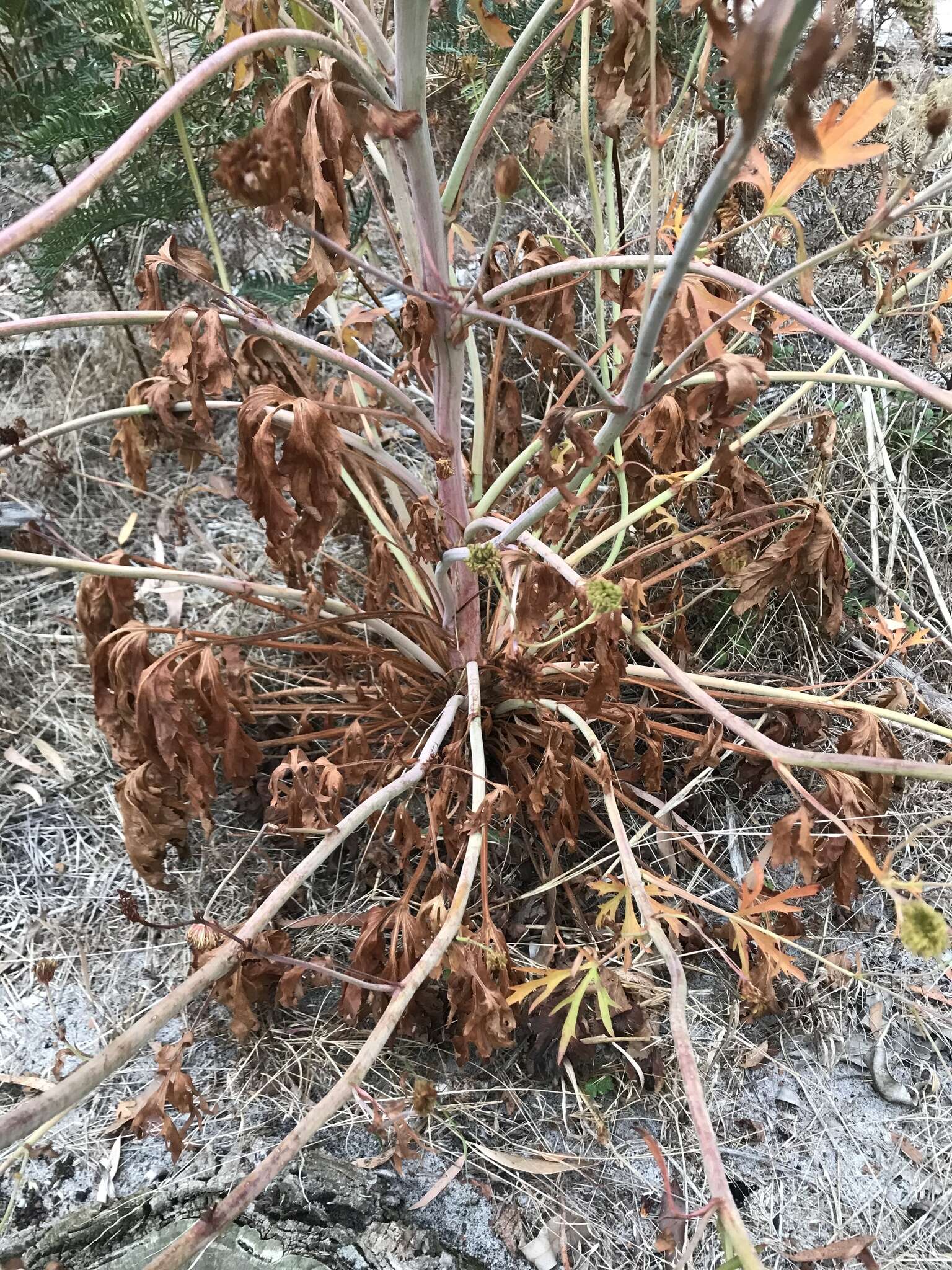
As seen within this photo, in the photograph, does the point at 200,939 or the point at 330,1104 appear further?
the point at 200,939

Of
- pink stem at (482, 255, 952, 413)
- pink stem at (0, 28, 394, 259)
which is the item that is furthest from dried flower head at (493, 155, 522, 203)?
pink stem at (0, 28, 394, 259)

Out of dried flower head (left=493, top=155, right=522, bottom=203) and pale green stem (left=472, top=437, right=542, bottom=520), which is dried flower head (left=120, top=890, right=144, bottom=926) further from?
dried flower head (left=493, top=155, right=522, bottom=203)

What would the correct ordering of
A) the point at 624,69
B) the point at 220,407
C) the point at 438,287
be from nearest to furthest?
1. the point at 624,69
2. the point at 438,287
3. the point at 220,407

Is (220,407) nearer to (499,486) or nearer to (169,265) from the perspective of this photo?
(169,265)

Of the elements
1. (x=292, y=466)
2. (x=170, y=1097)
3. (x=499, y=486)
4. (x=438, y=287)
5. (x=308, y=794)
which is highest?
(x=438, y=287)

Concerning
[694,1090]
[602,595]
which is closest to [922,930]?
[694,1090]

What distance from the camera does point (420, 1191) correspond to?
113 centimetres

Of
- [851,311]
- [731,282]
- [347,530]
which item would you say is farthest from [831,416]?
[347,530]

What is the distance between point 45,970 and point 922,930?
4.00 ft

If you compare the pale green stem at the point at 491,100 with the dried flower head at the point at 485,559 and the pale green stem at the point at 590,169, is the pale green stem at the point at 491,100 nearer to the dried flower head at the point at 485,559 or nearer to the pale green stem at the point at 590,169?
the pale green stem at the point at 590,169

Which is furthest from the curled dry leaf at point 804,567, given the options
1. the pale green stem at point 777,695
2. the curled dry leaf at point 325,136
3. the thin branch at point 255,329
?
the curled dry leaf at point 325,136

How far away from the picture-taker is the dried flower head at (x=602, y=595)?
36.5 inches

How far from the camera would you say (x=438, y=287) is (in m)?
1.26

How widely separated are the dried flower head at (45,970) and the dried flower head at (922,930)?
120 centimetres
